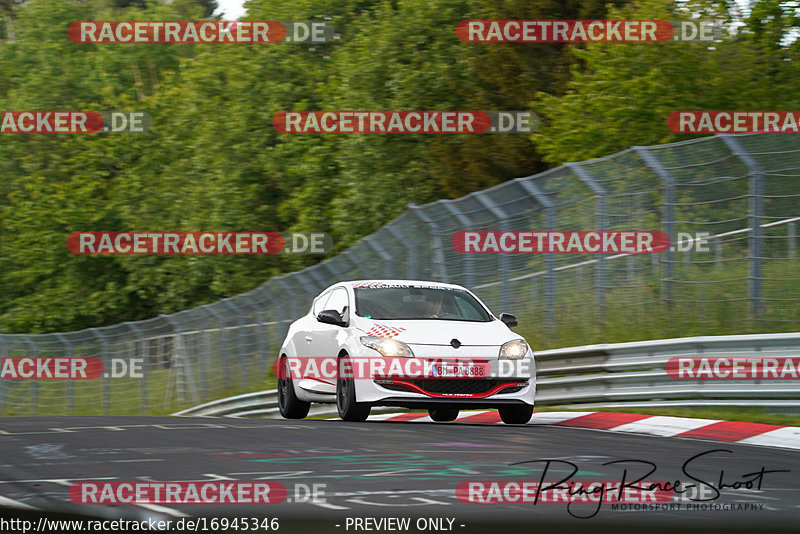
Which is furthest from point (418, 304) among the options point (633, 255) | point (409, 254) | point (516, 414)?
point (409, 254)

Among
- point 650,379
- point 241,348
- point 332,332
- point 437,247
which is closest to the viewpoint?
point 650,379

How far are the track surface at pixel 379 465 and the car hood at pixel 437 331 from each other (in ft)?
2.74

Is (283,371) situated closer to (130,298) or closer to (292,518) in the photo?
(292,518)

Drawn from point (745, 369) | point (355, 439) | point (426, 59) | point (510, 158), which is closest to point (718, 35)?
point (510, 158)

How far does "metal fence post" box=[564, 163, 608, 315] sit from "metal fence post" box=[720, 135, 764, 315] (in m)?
2.06

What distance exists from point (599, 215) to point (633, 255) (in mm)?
672

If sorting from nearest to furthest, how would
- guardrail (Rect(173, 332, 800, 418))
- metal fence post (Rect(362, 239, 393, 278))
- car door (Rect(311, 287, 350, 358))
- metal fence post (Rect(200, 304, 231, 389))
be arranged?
guardrail (Rect(173, 332, 800, 418)), car door (Rect(311, 287, 350, 358)), metal fence post (Rect(362, 239, 393, 278)), metal fence post (Rect(200, 304, 231, 389))

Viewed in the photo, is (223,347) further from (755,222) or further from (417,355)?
(755,222)

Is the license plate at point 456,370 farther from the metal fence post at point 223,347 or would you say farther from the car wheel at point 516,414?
the metal fence post at point 223,347

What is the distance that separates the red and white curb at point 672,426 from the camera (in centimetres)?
1094

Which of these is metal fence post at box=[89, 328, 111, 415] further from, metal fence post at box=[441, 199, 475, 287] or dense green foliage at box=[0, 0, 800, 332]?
metal fence post at box=[441, 199, 475, 287]

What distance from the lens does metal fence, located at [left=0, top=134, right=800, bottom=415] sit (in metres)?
13.8

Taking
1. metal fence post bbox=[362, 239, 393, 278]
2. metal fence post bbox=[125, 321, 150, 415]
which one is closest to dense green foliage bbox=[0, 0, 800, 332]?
metal fence post bbox=[125, 321, 150, 415]

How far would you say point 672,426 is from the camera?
40.0ft
